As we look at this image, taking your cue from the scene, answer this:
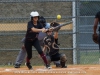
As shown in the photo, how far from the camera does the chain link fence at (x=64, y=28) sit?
515 inches

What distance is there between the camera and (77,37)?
13.0 metres

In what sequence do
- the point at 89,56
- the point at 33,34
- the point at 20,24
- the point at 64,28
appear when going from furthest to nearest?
the point at 89,56, the point at 20,24, the point at 64,28, the point at 33,34

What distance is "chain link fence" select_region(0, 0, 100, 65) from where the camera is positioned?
13086 millimetres

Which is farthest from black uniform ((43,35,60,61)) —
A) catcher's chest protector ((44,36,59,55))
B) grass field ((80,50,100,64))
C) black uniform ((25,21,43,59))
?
grass field ((80,50,100,64))

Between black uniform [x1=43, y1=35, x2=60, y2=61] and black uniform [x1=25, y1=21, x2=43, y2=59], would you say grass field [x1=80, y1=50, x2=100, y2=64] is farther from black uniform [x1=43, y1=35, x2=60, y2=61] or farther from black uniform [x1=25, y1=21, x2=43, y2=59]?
black uniform [x1=25, y1=21, x2=43, y2=59]

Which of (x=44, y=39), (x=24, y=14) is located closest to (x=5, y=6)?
(x=24, y=14)

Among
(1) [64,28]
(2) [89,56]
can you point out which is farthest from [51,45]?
(2) [89,56]

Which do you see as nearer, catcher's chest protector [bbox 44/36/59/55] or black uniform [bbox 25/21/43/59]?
black uniform [bbox 25/21/43/59]

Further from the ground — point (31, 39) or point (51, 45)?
point (31, 39)

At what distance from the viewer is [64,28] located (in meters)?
13.8

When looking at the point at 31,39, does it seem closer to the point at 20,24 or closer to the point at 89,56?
the point at 20,24

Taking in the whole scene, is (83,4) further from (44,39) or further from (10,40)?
(44,39)

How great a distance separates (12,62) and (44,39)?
141 inches

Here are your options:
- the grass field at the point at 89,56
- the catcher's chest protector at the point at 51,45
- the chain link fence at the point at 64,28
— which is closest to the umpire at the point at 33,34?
the catcher's chest protector at the point at 51,45
